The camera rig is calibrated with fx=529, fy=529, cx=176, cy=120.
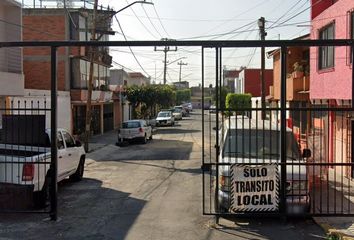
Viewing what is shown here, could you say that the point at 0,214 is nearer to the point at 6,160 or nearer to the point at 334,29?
the point at 6,160

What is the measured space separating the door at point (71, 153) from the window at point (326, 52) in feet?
29.1

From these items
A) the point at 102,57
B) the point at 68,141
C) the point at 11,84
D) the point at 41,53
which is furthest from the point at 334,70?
the point at 102,57

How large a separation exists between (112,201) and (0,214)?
8.74 feet

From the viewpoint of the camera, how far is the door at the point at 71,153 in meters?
14.6

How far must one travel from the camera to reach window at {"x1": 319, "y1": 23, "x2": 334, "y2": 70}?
17.8 m

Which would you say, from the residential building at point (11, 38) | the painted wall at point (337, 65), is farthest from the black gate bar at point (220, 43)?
the residential building at point (11, 38)

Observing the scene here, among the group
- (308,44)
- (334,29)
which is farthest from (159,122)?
(308,44)

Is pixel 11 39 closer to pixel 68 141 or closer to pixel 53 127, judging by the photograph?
pixel 68 141

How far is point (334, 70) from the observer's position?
56.2 ft

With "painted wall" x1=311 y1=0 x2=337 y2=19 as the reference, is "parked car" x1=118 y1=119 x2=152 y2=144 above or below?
below

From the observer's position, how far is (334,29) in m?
17.3

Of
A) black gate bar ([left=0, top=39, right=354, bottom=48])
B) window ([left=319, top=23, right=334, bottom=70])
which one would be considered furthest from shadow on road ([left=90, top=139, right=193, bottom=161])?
black gate bar ([left=0, top=39, right=354, bottom=48])

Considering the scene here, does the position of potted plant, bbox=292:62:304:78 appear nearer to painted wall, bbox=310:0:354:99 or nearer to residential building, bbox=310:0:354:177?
residential building, bbox=310:0:354:177

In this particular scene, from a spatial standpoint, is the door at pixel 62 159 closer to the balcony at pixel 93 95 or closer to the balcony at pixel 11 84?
the balcony at pixel 11 84
